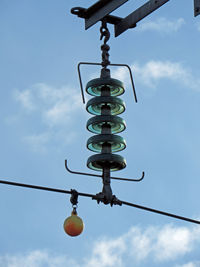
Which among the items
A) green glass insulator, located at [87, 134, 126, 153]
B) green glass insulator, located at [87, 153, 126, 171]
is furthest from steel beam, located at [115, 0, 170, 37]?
green glass insulator, located at [87, 153, 126, 171]

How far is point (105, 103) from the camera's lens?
462 inches

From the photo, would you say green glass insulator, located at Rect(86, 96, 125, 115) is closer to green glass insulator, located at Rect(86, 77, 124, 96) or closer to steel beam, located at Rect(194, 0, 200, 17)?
green glass insulator, located at Rect(86, 77, 124, 96)

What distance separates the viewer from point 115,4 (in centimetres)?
1158

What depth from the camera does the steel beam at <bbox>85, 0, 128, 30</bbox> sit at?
11.7m

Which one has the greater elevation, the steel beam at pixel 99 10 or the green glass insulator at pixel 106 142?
the steel beam at pixel 99 10

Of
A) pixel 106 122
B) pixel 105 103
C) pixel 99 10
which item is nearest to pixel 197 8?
pixel 99 10

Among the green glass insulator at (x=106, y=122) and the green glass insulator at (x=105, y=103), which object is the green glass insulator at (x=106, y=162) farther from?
the green glass insulator at (x=105, y=103)

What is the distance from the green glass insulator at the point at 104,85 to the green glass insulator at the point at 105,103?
213 mm

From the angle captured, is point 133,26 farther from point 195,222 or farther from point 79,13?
point 195,222

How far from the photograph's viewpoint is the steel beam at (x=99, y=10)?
1169 centimetres

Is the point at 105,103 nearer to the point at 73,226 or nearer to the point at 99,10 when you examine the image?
the point at 99,10

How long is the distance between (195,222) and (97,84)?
8.51ft

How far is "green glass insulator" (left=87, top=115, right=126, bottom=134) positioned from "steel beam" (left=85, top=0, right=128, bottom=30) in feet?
5.13

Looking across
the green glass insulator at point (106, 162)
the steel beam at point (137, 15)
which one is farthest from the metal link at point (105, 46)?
the green glass insulator at point (106, 162)
